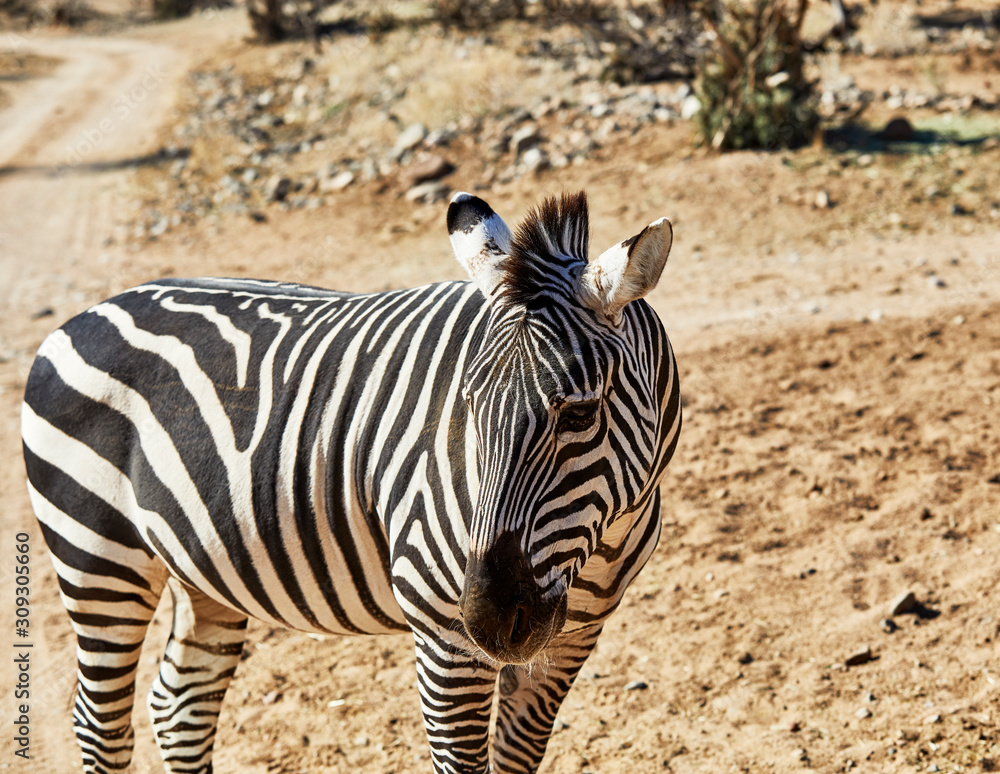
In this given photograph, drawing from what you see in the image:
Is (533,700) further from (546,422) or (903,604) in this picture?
(903,604)

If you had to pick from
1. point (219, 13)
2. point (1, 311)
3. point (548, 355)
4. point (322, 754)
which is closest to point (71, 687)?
point (322, 754)

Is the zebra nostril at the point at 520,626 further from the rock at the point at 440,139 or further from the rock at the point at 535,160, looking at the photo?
the rock at the point at 440,139

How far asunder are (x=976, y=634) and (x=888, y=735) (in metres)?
0.73

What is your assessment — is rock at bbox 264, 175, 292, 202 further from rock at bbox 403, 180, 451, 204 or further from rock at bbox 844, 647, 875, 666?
rock at bbox 844, 647, 875, 666

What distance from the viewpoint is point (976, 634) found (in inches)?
145

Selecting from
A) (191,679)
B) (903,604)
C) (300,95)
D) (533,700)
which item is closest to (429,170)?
(300,95)

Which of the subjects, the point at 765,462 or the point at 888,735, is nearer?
the point at 888,735

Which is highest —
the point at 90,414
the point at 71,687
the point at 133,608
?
the point at 90,414

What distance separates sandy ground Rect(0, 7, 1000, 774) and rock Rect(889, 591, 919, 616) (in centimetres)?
7

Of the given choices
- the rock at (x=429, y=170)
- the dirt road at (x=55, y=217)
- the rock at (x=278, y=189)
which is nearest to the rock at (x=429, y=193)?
the rock at (x=429, y=170)

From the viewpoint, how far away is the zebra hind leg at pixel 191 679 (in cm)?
308

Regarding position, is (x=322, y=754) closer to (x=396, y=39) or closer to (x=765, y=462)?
(x=765, y=462)

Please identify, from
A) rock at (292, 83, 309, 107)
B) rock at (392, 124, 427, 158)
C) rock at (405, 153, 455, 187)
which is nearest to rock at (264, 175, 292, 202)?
rock at (392, 124, 427, 158)

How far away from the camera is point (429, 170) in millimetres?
10750
